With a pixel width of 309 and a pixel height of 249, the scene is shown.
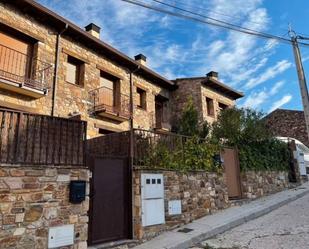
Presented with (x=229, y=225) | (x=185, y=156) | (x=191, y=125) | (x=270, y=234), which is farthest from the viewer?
(x=191, y=125)

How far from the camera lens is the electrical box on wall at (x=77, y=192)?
17.7 ft

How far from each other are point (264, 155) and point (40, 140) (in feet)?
31.6

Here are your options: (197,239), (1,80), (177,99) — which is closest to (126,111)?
(177,99)

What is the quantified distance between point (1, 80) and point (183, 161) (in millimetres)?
5802

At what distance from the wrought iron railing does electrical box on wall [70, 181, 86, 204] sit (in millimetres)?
379

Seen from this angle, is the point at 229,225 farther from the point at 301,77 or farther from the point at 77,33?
the point at 77,33

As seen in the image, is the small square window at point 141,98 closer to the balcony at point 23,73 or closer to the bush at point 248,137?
the bush at point 248,137

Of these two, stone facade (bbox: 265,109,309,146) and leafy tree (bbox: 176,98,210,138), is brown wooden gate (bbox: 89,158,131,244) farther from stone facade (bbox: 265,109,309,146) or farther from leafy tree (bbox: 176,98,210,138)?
stone facade (bbox: 265,109,309,146)

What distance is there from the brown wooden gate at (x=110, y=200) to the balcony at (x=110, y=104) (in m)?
6.03

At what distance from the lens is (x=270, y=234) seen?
6469 mm

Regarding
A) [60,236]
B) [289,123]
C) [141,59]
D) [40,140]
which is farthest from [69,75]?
[289,123]

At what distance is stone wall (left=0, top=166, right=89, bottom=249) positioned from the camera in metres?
4.66

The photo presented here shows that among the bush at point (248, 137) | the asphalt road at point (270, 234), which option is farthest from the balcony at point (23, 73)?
the asphalt road at point (270, 234)

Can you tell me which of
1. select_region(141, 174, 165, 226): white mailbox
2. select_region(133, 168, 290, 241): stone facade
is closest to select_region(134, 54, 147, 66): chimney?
select_region(133, 168, 290, 241): stone facade
